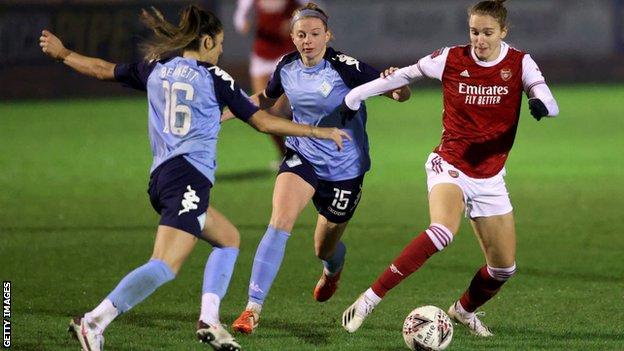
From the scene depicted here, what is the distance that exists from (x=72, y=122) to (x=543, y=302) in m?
13.6

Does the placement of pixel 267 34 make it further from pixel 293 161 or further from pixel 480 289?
pixel 480 289

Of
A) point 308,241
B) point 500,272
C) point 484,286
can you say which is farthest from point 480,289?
point 308,241

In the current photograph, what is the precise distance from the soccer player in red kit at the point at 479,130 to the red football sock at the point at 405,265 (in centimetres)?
4

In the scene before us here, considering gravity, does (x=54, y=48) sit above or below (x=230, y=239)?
above

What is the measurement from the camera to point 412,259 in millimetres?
6777

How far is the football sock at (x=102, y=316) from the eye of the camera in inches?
233

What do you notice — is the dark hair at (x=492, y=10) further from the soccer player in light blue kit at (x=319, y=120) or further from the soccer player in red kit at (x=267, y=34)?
the soccer player in red kit at (x=267, y=34)

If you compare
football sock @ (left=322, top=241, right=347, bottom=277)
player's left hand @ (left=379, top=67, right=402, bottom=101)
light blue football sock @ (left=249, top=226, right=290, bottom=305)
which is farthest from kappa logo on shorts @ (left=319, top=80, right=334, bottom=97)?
football sock @ (left=322, top=241, right=347, bottom=277)

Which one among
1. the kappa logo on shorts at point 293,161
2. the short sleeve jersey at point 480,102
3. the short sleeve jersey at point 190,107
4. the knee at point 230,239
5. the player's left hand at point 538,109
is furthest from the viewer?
the kappa logo on shorts at point 293,161

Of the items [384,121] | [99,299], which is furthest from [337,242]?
[384,121]

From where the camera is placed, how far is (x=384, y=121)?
20.6m

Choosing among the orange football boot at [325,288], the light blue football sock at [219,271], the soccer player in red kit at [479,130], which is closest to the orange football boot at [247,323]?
the light blue football sock at [219,271]

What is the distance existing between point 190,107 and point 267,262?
1313mm

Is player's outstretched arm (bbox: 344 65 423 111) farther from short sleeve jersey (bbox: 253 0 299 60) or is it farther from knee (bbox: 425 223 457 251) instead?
short sleeve jersey (bbox: 253 0 299 60)
